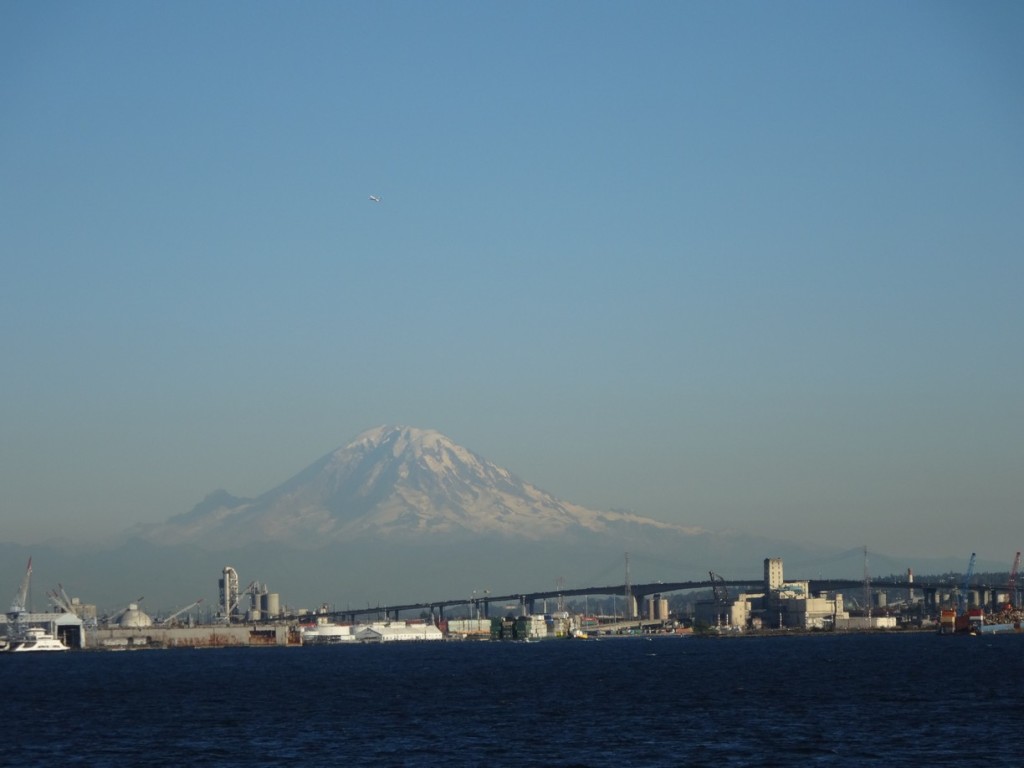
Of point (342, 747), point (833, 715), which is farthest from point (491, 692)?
point (342, 747)

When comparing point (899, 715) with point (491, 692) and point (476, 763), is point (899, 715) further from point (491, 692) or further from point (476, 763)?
point (491, 692)

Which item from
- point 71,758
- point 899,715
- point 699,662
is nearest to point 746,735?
point 899,715

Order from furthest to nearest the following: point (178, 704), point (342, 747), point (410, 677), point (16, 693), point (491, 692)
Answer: point (410, 677) → point (16, 693) → point (491, 692) → point (178, 704) → point (342, 747)

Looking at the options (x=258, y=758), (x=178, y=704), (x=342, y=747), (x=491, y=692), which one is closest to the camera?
(x=258, y=758)

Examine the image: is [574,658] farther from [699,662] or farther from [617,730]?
[617,730]

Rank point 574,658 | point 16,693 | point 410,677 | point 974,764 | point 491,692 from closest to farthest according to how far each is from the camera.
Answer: point 974,764
point 491,692
point 16,693
point 410,677
point 574,658

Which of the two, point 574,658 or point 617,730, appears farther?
point 574,658
